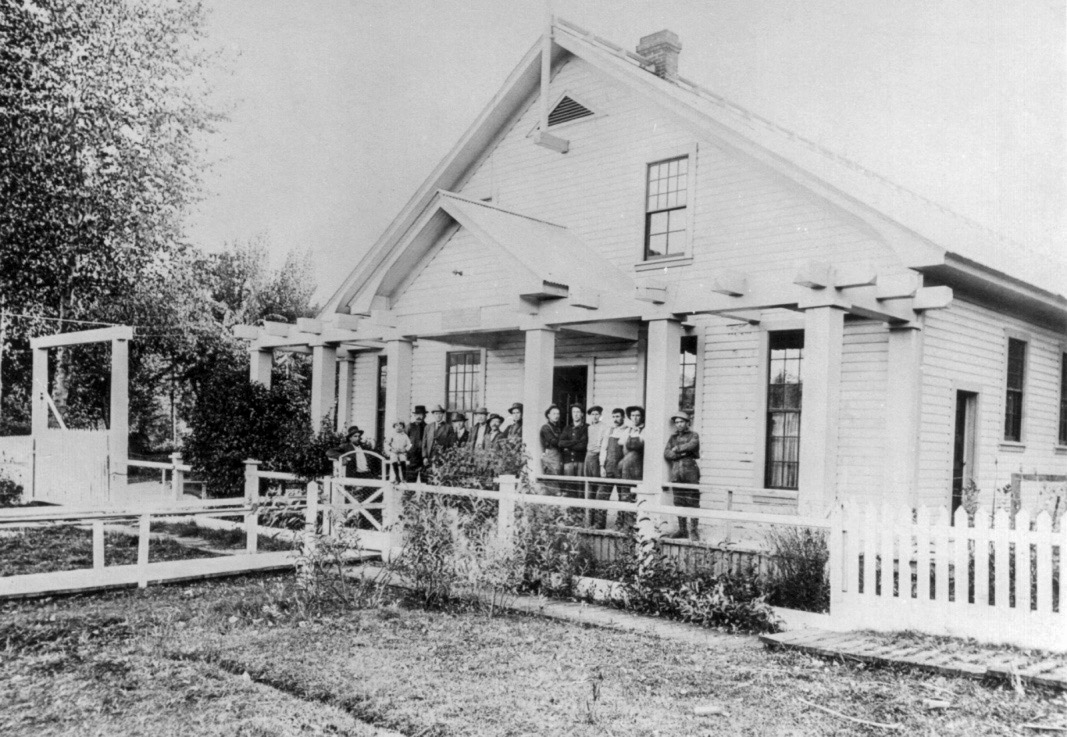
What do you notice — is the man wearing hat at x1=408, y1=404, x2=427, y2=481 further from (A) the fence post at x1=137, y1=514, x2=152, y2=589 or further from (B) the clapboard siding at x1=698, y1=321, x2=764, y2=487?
(A) the fence post at x1=137, y1=514, x2=152, y2=589

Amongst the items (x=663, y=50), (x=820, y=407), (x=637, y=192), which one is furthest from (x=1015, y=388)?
(x=663, y=50)

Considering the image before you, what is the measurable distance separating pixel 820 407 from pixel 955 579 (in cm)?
308

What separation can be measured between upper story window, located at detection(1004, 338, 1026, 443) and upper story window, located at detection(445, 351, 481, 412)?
8.64 m

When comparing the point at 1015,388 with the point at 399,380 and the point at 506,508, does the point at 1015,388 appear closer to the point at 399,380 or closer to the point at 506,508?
the point at 506,508

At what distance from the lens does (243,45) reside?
33.4ft

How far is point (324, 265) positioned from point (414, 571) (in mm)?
30330

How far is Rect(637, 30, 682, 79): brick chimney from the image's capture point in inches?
630

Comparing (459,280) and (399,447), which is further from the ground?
(459,280)

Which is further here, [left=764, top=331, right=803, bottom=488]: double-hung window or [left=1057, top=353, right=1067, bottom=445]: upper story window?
[left=1057, top=353, right=1067, bottom=445]: upper story window

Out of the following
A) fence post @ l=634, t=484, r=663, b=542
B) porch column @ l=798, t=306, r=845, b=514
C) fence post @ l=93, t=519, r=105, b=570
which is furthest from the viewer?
porch column @ l=798, t=306, r=845, b=514

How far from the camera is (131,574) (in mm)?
9156

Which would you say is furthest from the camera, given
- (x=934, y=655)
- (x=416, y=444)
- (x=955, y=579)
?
(x=416, y=444)

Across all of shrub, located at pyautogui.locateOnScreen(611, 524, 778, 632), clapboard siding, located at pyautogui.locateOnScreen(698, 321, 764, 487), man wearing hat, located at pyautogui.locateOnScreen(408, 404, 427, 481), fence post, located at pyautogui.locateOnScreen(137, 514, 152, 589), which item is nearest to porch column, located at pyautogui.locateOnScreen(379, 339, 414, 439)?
man wearing hat, located at pyautogui.locateOnScreen(408, 404, 427, 481)

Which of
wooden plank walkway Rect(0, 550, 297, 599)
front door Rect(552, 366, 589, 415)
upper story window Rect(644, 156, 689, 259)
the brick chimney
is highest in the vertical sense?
the brick chimney
